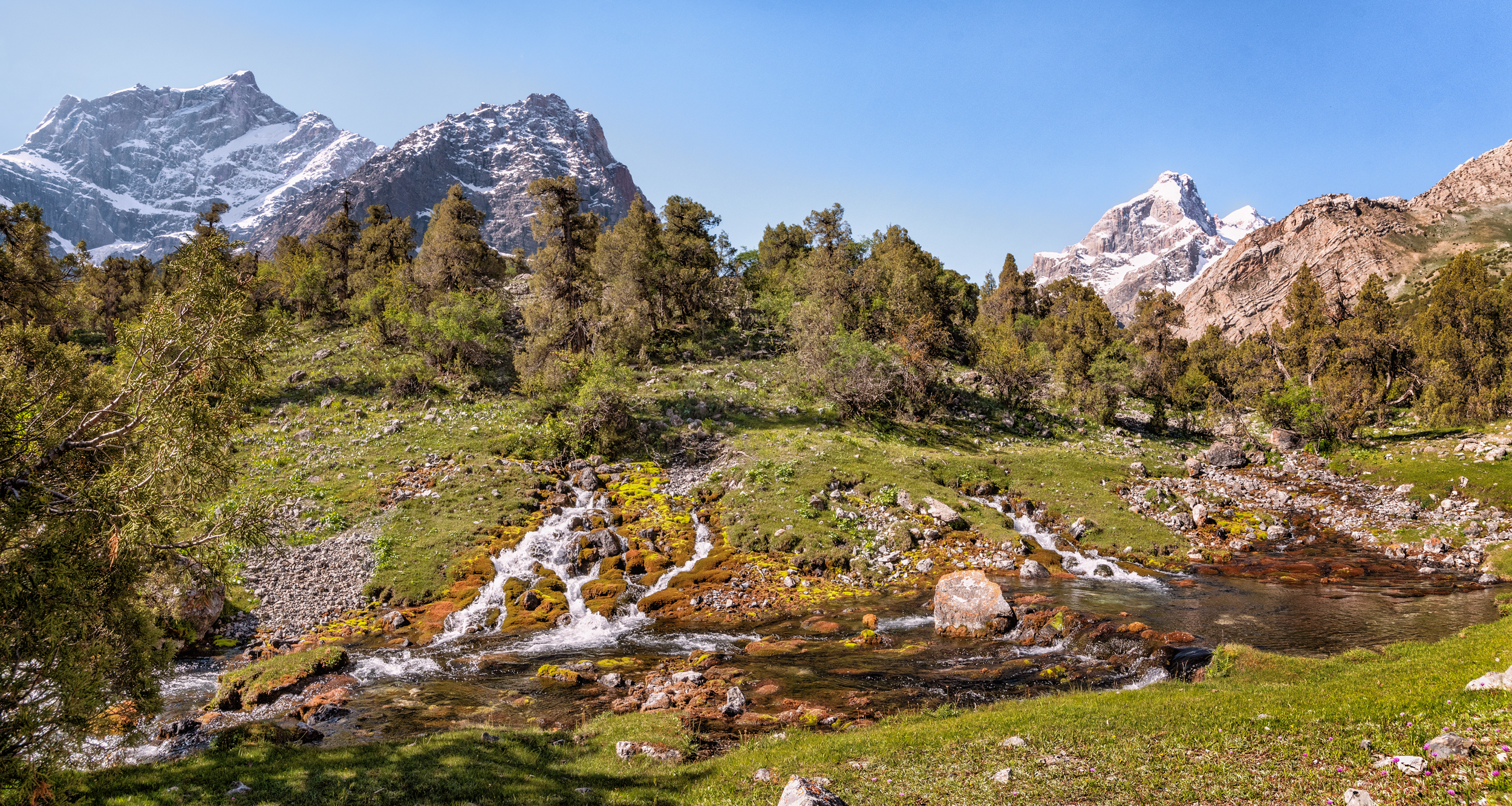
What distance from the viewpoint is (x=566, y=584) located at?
1144 inches

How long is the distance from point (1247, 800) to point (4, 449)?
66.1 feet

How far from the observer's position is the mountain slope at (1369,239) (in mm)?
154375

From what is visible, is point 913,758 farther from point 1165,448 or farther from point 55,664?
point 1165,448

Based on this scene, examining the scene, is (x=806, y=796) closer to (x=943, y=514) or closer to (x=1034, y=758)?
(x=1034, y=758)

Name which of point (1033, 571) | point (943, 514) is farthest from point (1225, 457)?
point (1033, 571)

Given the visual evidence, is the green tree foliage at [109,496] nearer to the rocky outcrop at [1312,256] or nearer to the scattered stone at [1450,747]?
the scattered stone at [1450,747]

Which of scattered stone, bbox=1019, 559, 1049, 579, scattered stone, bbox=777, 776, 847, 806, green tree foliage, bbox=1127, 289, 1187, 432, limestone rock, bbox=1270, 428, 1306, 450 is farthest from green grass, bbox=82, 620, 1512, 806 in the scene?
green tree foliage, bbox=1127, 289, 1187, 432

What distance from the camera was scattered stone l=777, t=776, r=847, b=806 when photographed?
9.48 meters

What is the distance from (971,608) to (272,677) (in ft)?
82.1

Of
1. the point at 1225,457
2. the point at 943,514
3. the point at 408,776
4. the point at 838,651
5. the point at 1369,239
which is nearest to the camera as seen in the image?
the point at 408,776

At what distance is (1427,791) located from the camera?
8070mm

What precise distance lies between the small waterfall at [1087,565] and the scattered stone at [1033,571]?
157 cm

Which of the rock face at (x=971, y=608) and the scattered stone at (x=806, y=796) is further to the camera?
the rock face at (x=971, y=608)

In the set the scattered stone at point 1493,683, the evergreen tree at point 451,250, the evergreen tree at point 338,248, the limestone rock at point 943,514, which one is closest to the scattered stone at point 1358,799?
the scattered stone at point 1493,683
